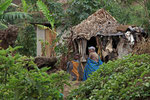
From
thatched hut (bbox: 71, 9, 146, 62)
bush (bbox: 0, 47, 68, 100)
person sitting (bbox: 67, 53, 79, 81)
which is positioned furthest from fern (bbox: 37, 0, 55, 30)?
bush (bbox: 0, 47, 68, 100)

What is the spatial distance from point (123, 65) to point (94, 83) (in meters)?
0.70

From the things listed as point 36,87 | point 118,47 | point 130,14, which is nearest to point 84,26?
point 118,47

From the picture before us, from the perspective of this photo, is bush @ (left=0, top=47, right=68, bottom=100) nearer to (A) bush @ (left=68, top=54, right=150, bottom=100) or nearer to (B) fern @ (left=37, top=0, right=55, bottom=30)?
(A) bush @ (left=68, top=54, right=150, bottom=100)

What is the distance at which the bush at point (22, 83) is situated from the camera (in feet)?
12.9

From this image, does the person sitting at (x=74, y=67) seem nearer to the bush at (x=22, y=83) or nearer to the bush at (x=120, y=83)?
the bush at (x=120, y=83)

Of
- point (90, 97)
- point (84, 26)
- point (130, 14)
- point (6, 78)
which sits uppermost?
point (130, 14)

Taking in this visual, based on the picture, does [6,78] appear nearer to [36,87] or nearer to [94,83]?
[36,87]

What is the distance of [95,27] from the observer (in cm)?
1090

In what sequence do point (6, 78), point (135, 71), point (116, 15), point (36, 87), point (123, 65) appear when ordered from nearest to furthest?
1. point (36, 87)
2. point (6, 78)
3. point (135, 71)
4. point (123, 65)
5. point (116, 15)

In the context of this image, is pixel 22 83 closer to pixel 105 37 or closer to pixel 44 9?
pixel 105 37

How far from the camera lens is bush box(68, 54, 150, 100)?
3.94 meters

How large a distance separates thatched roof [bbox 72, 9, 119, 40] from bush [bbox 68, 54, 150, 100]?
529 cm

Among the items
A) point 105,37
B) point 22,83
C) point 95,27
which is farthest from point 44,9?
point 22,83

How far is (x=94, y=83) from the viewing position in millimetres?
4812
